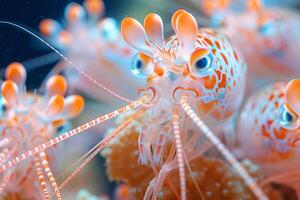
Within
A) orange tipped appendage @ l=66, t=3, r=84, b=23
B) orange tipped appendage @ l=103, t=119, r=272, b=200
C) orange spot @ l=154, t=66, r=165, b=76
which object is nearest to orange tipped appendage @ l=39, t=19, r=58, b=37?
orange tipped appendage @ l=66, t=3, r=84, b=23

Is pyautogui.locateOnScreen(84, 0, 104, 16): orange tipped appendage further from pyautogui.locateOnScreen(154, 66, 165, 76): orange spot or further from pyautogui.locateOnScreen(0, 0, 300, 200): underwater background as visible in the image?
pyautogui.locateOnScreen(154, 66, 165, 76): orange spot

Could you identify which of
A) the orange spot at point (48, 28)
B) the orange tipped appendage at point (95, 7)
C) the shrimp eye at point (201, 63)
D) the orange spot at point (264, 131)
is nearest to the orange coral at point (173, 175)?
the orange spot at point (264, 131)

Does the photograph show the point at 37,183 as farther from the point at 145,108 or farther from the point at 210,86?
the point at 210,86

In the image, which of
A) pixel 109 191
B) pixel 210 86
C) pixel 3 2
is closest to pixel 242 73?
pixel 210 86

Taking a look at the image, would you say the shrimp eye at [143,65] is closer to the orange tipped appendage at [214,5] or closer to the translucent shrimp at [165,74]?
the translucent shrimp at [165,74]

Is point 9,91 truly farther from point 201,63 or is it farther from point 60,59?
point 201,63

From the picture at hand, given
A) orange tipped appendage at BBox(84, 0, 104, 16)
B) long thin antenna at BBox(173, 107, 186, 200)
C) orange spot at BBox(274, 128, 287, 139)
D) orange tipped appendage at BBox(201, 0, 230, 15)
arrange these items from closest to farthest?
long thin antenna at BBox(173, 107, 186, 200) → orange spot at BBox(274, 128, 287, 139) → orange tipped appendage at BBox(84, 0, 104, 16) → orange tipped appendage at BBox(201, 0, 230, 15)

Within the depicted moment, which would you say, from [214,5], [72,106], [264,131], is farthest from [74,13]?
[264,131]
